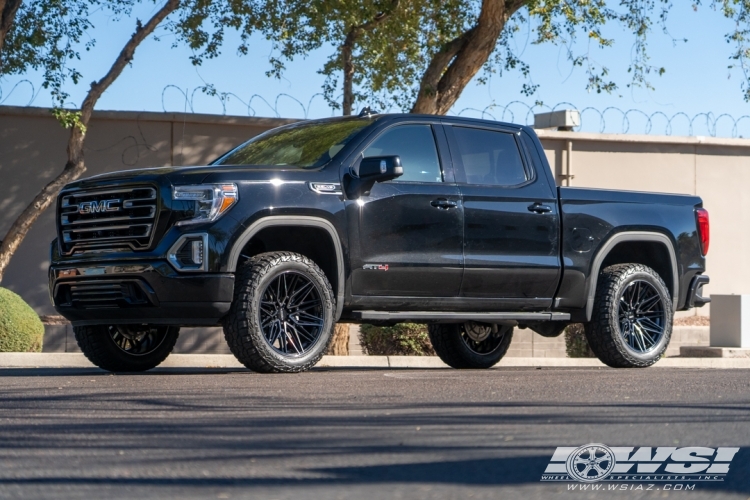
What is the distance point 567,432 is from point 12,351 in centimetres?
962

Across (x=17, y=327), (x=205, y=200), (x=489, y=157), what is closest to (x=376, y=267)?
(x=205, y=200)

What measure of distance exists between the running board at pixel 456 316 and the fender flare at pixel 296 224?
266 millimetres

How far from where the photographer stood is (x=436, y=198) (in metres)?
9.20

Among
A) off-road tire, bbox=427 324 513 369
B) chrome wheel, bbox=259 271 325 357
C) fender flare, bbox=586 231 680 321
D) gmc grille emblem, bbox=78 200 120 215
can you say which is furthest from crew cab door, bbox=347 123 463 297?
off-road tire, bbox=427 324 513 369

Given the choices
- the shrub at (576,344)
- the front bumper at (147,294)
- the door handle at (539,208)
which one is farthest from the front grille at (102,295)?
the shrub at (576,344)

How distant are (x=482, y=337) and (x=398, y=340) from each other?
14.0 feet

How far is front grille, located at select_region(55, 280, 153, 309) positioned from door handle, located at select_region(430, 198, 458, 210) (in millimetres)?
2333

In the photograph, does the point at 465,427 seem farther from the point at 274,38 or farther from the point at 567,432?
the point at 274,38

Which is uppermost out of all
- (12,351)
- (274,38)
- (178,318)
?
(274,38)

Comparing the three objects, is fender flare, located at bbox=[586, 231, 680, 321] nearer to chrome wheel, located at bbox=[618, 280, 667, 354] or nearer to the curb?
chrome wheel, located at bbox=[618, 280, 667, 354]

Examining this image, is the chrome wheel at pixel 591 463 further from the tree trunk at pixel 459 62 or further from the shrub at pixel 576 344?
the shrub at pixel 576 344

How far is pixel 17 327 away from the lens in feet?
44.3

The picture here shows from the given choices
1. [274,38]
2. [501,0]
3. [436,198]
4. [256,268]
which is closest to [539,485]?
[256,268]

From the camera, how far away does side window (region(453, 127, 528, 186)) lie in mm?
9719
